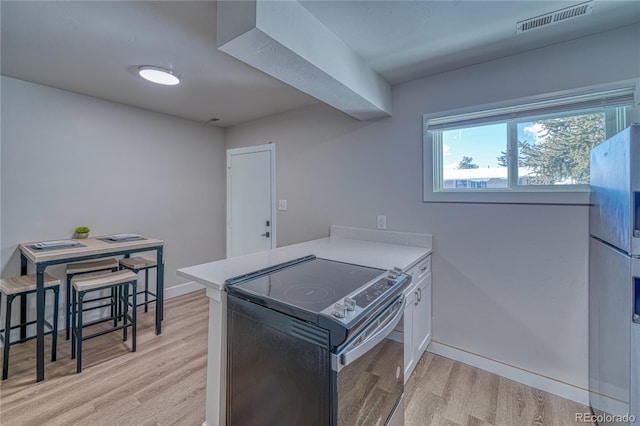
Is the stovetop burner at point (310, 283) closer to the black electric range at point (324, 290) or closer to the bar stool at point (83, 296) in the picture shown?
the black electric range at point (324, 290)

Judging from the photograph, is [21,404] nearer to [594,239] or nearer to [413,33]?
[413,33]

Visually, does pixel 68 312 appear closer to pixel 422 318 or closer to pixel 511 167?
pixel 422 318

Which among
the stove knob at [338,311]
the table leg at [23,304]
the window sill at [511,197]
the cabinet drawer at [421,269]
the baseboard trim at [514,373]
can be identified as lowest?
the baseboard trim at [514,373]

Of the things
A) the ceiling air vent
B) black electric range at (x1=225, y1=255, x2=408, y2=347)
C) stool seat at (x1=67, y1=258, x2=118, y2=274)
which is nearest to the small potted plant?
stool seat at (x1=67, y1=258, x2=118, y2=274)

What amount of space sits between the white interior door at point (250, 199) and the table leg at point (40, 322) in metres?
2.07

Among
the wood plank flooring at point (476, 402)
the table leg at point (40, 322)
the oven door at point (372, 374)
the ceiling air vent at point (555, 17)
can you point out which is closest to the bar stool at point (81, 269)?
the table leg at point (40, 322)

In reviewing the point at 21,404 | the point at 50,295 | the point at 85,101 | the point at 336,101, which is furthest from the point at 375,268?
A: the point at 85,101

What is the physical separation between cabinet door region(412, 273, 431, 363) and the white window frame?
2.40ft

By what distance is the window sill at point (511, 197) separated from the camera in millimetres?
1784

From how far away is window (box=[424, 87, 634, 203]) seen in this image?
1772 millimetres

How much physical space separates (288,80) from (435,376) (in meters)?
2.37

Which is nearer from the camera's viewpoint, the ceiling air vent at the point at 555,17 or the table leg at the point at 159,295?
the ceiling air vent at the point at 555,17

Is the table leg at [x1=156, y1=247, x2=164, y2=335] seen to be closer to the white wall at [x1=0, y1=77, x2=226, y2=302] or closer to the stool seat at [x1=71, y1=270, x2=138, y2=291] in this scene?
the stool seat at [x1=71, y1=270, x2=138, y2=291]

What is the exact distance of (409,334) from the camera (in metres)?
1.84
